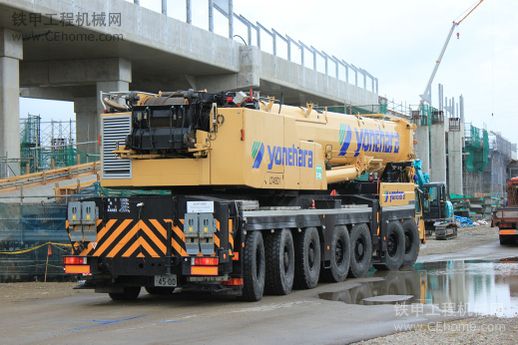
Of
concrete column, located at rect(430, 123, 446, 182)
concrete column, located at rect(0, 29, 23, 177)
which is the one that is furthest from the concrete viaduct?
concrete column, located at rect(430, 123, 446, 182)

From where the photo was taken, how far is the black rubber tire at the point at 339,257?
17.4 m

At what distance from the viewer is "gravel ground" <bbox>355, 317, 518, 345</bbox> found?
9.54 metres

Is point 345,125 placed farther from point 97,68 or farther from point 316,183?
point 97,68

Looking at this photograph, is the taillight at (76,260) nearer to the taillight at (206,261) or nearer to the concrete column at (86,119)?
the taillight at (206,261)

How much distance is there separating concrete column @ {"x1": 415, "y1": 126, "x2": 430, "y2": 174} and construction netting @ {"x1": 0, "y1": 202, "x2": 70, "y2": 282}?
4336cm

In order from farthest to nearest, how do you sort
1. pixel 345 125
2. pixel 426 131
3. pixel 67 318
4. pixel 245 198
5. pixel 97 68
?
pixel 426 131
pixel 97 68
pixel 345 125
pixel 245 198
pixel 67 318

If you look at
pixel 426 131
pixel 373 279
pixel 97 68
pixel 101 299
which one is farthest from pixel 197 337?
pixel 426 131

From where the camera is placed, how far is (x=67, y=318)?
12.2m

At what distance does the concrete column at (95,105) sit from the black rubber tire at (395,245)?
15.5m

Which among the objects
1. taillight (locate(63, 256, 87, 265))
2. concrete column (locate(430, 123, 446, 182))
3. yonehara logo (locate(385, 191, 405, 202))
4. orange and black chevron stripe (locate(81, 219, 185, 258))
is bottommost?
taillight (locate(63, 256, 87, 265))

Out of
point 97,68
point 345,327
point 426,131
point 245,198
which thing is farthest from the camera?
point 426,131

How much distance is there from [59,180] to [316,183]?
15917 millimetres

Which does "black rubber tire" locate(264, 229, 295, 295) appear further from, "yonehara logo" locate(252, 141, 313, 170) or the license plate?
the license plate

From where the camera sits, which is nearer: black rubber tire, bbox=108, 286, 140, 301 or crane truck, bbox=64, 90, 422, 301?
crane truck, bbox=64, 90, 422, 301
